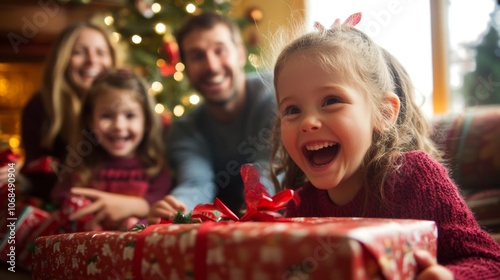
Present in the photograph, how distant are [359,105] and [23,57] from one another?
3872 mm

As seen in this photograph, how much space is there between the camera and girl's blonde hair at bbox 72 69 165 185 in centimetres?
207

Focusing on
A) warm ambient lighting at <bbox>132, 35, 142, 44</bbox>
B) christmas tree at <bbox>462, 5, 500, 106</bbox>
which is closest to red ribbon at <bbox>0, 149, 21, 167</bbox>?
warm ambient lighting at <bbox>132, 35, 142, 44</bbox>

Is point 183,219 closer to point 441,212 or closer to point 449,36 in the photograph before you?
point 441,212

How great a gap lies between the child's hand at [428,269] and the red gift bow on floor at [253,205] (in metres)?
0.22

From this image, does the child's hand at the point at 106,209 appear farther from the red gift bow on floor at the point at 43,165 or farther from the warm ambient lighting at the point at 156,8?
the warm ambient lighting at the point at 156,8

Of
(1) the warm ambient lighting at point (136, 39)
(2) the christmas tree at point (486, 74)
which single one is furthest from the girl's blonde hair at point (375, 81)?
(1) the warm ambient lighting at point (136, 39)

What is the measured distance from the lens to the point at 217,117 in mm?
2170

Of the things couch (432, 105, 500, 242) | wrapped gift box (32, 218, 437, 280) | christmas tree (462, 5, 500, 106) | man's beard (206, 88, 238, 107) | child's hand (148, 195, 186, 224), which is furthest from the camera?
christmas tree (462, 5, 500, 106)

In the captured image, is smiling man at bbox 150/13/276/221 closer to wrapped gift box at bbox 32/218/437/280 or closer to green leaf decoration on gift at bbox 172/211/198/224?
green leaf decoration on gift at bbox 172/211/198/224

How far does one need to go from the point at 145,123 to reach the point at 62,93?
474 mm

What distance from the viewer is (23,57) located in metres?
4.30

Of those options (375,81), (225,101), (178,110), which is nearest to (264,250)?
(375,81)

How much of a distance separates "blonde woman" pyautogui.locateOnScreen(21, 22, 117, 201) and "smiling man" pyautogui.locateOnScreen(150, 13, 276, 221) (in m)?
0.38

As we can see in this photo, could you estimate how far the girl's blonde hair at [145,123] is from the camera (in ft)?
6.80
